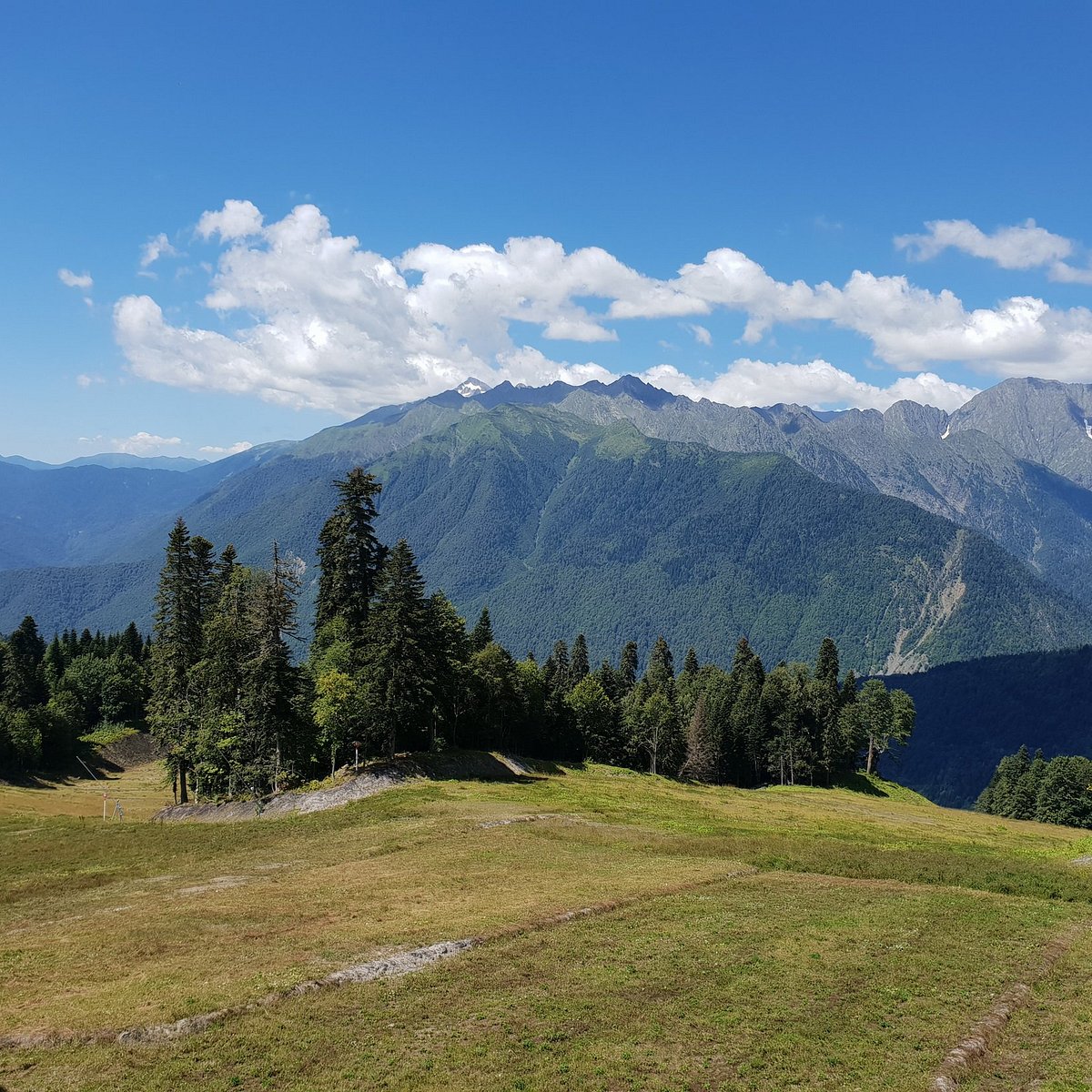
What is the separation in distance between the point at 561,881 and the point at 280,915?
13.6 m

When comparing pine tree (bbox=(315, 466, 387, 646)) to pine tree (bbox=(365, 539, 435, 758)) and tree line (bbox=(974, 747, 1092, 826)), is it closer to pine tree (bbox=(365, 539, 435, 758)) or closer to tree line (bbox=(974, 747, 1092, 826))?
pine tree (bbox=(365, 539, 435, 758))

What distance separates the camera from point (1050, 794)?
133 meters

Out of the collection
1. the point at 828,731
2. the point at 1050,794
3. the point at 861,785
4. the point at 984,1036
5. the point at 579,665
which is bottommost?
the point at 1050,794

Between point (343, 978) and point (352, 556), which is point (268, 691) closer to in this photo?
point (352, 556)

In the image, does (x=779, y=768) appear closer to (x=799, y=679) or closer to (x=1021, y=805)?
(x=799, y=679)

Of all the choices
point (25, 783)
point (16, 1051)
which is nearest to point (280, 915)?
point (16, 1051)

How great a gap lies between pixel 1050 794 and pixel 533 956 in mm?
→ 136464

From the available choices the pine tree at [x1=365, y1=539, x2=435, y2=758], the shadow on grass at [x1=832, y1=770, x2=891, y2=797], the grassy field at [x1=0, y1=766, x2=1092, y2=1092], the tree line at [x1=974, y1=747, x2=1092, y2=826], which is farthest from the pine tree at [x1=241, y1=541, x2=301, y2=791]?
the tree line at [x1=974, y1=747, x2=1092, y2=826]

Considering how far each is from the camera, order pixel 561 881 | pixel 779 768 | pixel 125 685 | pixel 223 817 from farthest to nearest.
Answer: pixel 125 685 → pixel 779 768 → pixel 223 817 → pixel 561 881

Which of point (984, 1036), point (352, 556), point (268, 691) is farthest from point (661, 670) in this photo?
point (984, 1036)

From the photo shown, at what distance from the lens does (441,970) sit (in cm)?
2805

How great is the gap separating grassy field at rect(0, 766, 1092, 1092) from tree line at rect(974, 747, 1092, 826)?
314ft

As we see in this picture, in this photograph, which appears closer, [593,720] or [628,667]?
[593,720]

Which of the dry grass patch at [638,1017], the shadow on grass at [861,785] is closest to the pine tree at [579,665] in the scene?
the shadow on grass at [861,785]
